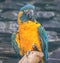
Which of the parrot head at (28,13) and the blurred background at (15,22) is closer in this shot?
the parrot head at (28,13)

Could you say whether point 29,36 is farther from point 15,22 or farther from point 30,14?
point 15,22

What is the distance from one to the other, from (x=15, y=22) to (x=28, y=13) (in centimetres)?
62

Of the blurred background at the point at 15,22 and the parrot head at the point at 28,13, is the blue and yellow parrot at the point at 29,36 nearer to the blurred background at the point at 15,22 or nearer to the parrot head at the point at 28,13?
the parrot head at the point at 28,13

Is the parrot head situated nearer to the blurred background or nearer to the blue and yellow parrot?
the blue and yellow parrot

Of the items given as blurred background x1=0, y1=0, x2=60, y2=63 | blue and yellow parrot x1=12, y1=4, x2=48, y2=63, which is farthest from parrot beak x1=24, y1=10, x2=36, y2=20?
blurred background x1=0, y1=0, x2=60, y2=63

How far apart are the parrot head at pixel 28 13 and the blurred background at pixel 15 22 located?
51 centimetres

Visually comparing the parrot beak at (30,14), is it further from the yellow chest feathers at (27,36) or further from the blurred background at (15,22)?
the blurred background at (15,22)

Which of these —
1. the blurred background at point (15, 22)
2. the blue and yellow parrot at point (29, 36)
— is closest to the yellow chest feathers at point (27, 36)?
the blue and yellow parrot at point (29, 36)

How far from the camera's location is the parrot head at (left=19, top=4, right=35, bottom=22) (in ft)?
8.82

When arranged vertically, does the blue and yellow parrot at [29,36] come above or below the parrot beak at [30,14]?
below

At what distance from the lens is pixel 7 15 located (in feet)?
11.0

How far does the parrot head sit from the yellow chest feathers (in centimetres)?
4

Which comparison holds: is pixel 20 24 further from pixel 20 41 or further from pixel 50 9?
pixel 50 9

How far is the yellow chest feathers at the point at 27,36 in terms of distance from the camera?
2.68 m
